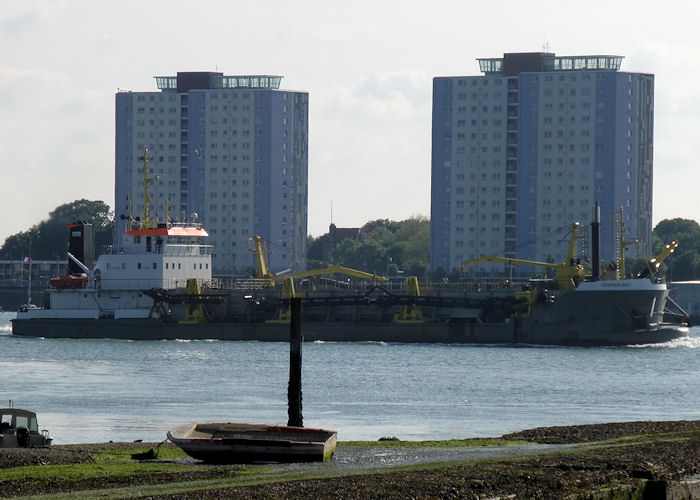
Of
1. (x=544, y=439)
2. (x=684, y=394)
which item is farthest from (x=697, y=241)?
(x=544, y=439)

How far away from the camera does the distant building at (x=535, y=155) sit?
159125mm

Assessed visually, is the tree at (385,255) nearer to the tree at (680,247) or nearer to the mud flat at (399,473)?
the tree at (680,247)

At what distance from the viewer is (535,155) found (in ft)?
534

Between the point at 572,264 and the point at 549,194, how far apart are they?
8113 centimetres

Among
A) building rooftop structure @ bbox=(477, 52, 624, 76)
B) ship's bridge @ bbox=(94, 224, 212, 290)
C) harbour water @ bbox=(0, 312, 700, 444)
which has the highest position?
building rooftop structure @ bbox=(477, 52, 624, 76)

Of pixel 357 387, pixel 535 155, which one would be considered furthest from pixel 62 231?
pixel 357 387

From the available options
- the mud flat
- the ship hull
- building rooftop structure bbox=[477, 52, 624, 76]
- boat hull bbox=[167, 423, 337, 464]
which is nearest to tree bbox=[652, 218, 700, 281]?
building rooftop structure bbox=[477, 52, 624, 76]

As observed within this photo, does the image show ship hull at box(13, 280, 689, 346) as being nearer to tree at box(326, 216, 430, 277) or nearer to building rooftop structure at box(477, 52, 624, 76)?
building rooftop structure at box(477, 52, 624, 76)

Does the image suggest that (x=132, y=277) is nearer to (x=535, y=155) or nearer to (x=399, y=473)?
(x=399, y=473)

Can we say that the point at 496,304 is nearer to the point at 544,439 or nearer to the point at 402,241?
the point at 544,439

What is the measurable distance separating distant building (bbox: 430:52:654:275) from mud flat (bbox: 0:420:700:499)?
131392mm

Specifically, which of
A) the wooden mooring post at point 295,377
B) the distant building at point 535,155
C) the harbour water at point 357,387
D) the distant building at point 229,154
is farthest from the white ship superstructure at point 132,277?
the distant building at point 229,154

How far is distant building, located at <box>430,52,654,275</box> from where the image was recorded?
522 feet

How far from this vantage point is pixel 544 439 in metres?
29.0
